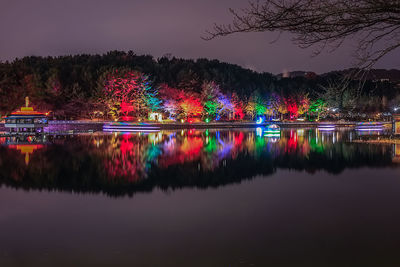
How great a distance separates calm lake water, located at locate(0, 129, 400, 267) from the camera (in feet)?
19.0

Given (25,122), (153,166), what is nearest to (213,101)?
(25,122)

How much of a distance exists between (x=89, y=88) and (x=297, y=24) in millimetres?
55862

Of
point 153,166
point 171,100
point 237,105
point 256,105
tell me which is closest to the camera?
point 153,166

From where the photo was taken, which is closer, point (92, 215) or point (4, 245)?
point (4, 245)

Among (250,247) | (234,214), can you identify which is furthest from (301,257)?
(234,214)

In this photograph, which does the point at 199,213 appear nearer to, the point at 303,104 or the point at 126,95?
the point at 126,95

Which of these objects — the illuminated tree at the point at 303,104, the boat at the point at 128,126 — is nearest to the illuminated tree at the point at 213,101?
the boat at the point at 128,126

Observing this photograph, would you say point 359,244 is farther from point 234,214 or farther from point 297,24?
point 297,24

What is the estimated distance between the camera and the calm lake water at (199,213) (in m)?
5.80

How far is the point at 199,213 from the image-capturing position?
8.38 meters

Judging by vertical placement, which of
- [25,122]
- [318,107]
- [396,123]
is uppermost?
[318,107]

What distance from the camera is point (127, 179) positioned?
12.5 meters

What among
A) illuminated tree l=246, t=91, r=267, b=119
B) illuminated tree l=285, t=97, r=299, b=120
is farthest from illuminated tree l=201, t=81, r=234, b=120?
illuminated tree l=285, t=97, r=299, b=120

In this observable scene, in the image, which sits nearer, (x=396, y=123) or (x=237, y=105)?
→ (x=396, y=123)
